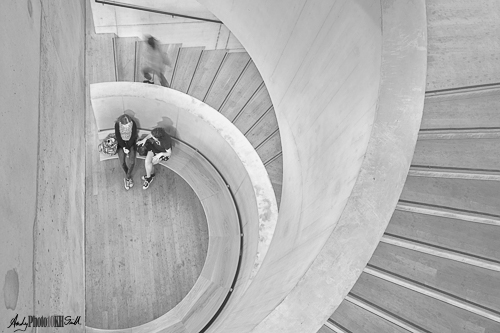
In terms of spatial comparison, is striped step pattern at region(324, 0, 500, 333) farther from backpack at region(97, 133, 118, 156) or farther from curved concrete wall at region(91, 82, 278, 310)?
backpack at region(97, 133, 118, 156)

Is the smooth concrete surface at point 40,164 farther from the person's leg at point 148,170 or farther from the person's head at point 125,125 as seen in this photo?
the person's leg at point 148,170

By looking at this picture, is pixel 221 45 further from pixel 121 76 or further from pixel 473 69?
pixel 473 69

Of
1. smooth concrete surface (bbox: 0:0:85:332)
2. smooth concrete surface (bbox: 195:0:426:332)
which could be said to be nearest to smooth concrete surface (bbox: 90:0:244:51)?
smooth concrete surface (bbox: 195:0:426:332)

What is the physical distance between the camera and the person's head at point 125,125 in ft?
23.1

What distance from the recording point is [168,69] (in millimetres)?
7098

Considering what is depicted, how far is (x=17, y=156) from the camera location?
2371 mm

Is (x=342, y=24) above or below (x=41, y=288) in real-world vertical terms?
above

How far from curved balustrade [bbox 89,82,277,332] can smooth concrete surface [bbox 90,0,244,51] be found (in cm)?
92

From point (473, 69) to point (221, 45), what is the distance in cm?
481

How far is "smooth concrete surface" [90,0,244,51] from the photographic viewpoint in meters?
6.61

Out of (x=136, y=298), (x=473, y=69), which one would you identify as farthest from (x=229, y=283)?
(x=473, y=69)

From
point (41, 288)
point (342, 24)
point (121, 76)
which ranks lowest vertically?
point (41, 288)

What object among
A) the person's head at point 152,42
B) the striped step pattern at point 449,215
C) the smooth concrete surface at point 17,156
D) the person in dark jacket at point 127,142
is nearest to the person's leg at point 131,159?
the person in dark jacket at point 127,142

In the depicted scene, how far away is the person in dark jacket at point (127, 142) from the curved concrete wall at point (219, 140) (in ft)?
1.23
